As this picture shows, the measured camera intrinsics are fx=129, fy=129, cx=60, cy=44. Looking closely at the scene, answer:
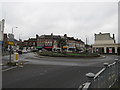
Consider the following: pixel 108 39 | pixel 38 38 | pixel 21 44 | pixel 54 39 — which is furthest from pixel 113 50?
pixel 21 44

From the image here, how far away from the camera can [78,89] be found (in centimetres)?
583

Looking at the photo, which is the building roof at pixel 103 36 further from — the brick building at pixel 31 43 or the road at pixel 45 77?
the road at pixel 45 77

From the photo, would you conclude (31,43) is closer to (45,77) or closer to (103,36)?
(103,36)

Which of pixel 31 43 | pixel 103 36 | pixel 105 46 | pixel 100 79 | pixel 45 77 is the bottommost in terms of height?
pixel 45 77

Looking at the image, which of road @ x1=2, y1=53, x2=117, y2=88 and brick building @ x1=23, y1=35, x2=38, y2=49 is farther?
brick building @ x1=23, y1=35, x2=38, y2=49

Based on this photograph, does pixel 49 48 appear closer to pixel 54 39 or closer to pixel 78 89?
pixel 54 39

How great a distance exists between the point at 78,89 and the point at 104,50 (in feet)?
171

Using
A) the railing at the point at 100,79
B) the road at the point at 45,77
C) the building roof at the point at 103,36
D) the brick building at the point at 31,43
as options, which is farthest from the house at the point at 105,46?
the railing at the point at 100,79

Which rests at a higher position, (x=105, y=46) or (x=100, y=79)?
(x=105, y=46)

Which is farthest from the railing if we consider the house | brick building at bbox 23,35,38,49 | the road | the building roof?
brick building at bbox 23,35,38,49

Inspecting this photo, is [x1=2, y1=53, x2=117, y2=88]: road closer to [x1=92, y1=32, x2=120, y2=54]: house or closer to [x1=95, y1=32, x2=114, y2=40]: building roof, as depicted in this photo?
[x1=92, y1=32, x2=120, y2=54]: house

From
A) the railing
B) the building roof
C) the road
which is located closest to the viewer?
the railing

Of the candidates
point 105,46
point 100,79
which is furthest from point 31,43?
point 100,79

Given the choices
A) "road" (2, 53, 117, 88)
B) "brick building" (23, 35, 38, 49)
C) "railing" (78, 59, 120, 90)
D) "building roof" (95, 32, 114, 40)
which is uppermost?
"building roof" (95, 32, 114, 40)
